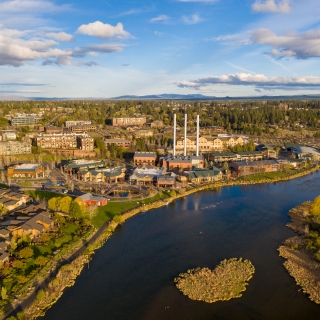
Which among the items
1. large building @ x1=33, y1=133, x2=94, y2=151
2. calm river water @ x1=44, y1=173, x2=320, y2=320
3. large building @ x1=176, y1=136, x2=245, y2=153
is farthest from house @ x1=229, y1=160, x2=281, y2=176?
large building @ x1=33, y1=133, x2=94, y2=151

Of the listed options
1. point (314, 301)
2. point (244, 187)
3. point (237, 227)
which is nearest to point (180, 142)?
point (244, 187)

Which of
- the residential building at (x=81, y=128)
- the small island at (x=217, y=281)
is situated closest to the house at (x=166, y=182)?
the small island at (x=217, y=281)

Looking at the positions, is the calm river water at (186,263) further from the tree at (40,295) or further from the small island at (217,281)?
the tree at (40,295)

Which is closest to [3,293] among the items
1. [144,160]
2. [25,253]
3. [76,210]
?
[25,253]

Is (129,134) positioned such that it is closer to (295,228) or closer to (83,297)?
(295,228)

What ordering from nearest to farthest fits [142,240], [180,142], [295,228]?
[142,240] → [295,228] → [180,142]

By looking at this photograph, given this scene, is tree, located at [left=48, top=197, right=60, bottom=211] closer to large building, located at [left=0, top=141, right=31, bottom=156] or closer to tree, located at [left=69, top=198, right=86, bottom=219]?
tree, located at [left=69, top=198, right=86, bottom=219]
